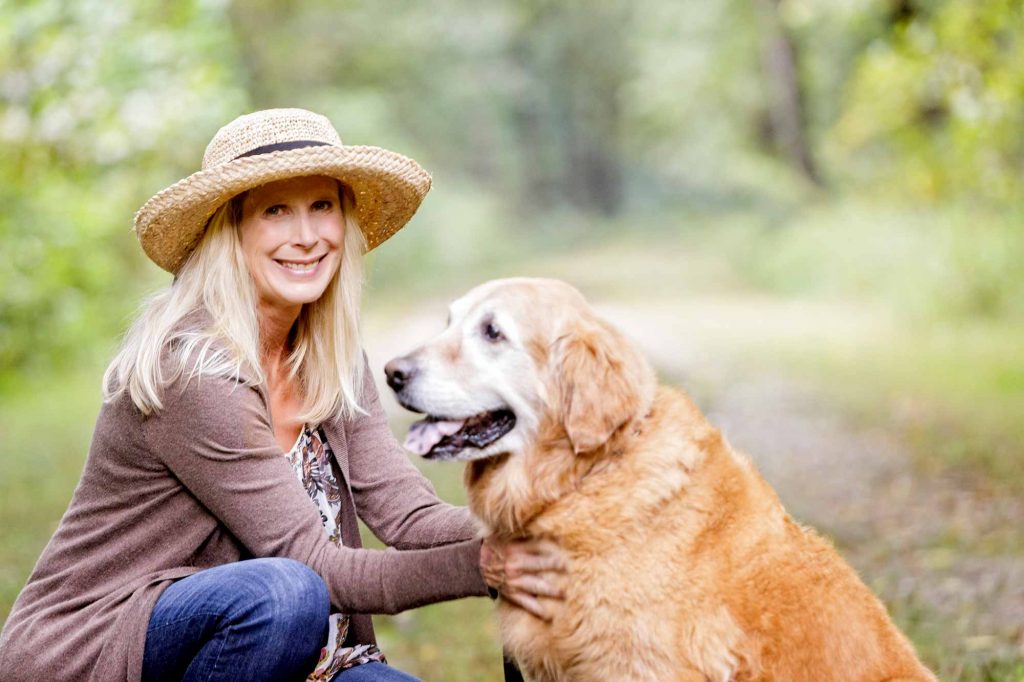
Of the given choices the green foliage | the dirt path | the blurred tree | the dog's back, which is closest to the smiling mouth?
the dirt path

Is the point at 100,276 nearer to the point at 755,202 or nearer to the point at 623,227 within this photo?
the point at 755,202

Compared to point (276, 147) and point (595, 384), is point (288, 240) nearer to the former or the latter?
point (276, 147)

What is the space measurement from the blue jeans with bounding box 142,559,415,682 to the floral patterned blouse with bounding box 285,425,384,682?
0.32m

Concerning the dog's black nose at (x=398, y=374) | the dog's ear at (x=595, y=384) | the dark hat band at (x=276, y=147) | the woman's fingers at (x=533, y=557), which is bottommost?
the woman's fingers at (x=533, y=557)

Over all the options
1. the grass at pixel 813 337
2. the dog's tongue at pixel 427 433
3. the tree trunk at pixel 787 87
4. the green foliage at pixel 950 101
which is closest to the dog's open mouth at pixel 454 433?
the dog's tongue at pixel 427 433

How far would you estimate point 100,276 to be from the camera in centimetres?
1056

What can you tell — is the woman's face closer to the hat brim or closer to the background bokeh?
the hat brim

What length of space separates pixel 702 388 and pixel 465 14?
23342 mm

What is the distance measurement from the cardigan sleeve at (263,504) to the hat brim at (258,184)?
18.1 inches

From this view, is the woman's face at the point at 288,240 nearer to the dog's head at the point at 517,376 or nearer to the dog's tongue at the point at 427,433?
the dog's head at the point at 517,376

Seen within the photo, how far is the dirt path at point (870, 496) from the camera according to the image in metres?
4.23

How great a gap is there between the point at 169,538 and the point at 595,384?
1.13 metres

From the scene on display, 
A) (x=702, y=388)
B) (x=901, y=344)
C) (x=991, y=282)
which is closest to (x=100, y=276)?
(x=702, y=388)

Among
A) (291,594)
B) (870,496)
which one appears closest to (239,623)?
(291,594)
